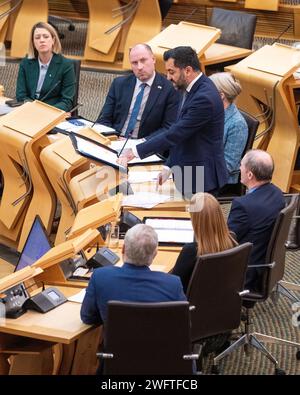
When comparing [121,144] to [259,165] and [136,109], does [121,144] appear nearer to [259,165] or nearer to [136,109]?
[136,109]

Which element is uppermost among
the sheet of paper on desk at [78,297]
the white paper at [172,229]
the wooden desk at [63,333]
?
the white paper at [172,229]

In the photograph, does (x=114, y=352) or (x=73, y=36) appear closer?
(x=114, y=352)

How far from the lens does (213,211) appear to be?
14.9ft

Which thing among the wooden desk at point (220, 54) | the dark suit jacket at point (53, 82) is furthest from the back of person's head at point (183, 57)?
the wooden desk at point (220, 54)

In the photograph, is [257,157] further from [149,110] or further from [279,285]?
[149,110]

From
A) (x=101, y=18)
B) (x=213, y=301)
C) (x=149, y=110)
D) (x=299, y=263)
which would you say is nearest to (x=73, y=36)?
(x=101, y=18)

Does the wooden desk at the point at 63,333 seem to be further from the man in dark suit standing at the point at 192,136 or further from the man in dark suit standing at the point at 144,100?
the man in dark suit standing at the point at 144,100

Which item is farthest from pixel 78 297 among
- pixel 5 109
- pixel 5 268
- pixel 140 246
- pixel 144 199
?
pixel 5 109

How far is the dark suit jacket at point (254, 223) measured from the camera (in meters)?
5.04

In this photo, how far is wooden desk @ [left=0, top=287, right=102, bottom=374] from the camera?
13.9 feet

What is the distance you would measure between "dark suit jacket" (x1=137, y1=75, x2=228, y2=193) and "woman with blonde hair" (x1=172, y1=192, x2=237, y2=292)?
1.10 metres

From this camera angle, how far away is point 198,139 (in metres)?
5.71

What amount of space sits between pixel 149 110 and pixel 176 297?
8.69 ft
